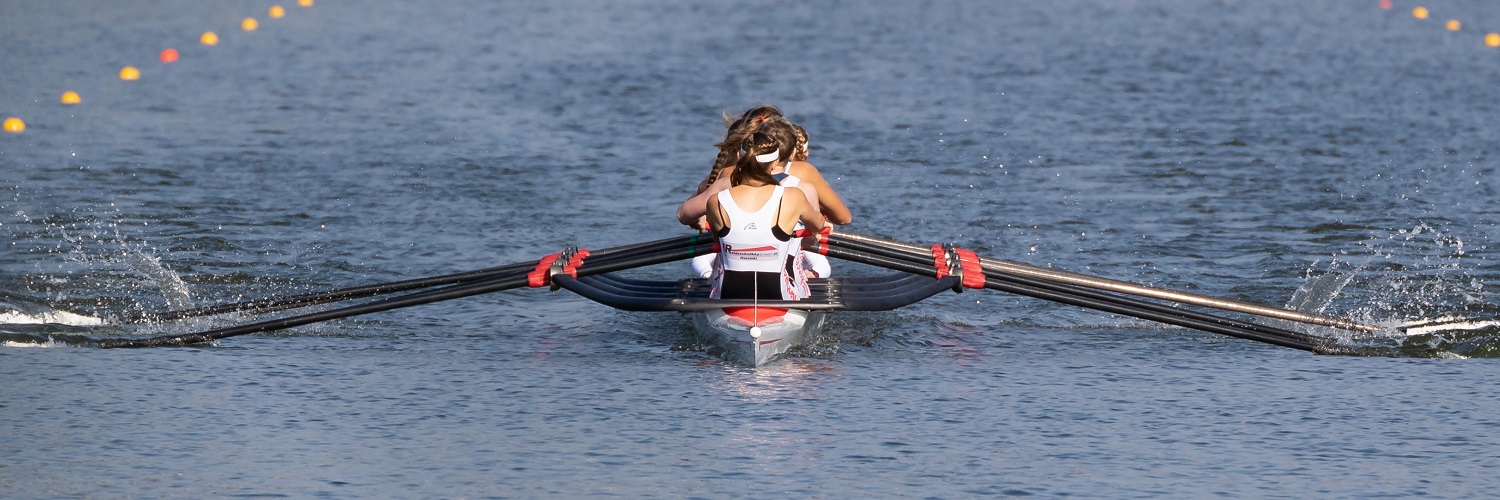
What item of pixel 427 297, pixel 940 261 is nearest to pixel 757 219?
pixel 940 261

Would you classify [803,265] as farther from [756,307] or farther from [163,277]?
[163,277]

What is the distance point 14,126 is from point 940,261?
9933 mm

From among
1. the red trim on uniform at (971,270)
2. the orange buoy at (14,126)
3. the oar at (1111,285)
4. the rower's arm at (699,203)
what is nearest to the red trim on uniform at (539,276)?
the rower's arm at (699,203)

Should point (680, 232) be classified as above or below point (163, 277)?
above

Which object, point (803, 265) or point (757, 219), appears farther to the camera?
point (803, 265)

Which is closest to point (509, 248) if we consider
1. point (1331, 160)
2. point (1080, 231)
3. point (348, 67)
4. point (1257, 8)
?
point (1080, 231)

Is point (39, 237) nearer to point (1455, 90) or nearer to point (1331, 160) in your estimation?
point (1331, 160)

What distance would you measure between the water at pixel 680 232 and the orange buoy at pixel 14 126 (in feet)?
0.86

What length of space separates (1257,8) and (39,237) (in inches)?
663

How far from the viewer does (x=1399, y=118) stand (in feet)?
53.8

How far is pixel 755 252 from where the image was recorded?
8297 millimetres

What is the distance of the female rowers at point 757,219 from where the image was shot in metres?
8.25

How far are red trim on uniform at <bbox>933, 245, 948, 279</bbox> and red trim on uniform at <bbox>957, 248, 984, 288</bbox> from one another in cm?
7

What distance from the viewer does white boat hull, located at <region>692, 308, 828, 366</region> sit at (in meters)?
8.34
